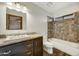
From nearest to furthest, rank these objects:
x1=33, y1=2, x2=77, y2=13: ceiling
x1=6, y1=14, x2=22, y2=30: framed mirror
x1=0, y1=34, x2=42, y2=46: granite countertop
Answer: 1. x1=0, y1=34, x2=42, y2=46: granite countertop
2. x1=6, y1=14, x2=22, y2=30: framed mirror
3. x1=33, y1=2, x2=77, y2=13: ceiling

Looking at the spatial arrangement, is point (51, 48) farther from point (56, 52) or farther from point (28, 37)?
point (28, 37)

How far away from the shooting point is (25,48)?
1.20 meters

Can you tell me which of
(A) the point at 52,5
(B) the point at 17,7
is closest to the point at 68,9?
(A) the point at 52,5

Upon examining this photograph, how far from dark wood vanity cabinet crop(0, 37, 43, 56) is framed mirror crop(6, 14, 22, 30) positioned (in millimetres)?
205

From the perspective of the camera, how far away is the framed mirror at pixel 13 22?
1.14m

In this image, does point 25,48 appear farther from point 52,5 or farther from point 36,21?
point 52,5

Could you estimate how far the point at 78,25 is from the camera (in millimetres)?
1232

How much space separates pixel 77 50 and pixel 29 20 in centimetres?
72

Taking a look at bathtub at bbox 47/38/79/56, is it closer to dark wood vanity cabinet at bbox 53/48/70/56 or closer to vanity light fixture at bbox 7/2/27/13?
dark wood vanity cabinet at bbox 53/48/70/56

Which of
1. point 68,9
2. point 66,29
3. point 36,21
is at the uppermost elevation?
point 68,9

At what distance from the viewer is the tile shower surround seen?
1.21 meters

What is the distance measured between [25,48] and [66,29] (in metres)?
0.57

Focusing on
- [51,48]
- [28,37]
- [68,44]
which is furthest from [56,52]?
[28,37]

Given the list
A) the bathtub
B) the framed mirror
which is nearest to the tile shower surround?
the bathtub
